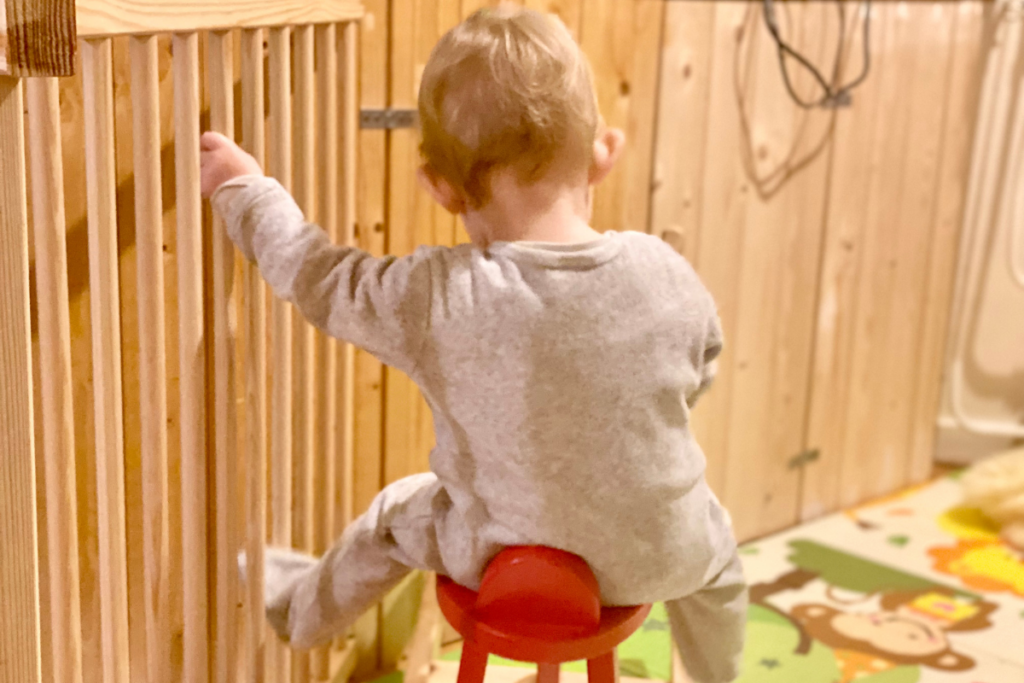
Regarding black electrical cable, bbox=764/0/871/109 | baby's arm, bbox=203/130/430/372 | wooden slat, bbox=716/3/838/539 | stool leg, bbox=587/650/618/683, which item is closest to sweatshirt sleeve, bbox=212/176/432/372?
baby's arm, bbox=203/130/430/372

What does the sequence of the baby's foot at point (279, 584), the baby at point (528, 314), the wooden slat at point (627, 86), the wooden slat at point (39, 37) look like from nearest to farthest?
the wooden slat at point (39, 37)
the baby at point (528, 314)
the baby's foot at point (279, 584)
the wooden slat at point (627, 86)

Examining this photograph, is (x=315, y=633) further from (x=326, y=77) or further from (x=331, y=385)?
(x=326, y=77)

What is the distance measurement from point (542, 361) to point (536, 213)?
0.15m

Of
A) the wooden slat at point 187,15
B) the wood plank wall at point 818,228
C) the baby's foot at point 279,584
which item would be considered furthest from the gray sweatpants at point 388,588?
the wood plank wall at point 818,228

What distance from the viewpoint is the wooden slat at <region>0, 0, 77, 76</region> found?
91 centimetres

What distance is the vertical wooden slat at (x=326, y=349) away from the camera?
133cm

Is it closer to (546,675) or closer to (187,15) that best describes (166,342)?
(187,15)

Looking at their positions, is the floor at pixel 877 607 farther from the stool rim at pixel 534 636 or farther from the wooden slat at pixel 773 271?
the stool rim at pixel 534 636

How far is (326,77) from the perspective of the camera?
1.33 meters

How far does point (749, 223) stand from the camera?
215cm

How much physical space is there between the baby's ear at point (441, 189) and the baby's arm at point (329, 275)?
0.06 meters

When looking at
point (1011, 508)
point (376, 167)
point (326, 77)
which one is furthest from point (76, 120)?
point (1011, 508)

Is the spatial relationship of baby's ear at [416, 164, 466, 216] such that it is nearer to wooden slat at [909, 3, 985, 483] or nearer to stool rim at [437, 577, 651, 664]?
stool rim at [437, 577, 651, 664]

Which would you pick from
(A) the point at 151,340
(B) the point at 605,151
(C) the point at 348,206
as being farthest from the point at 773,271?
(A) the point at 151,340
